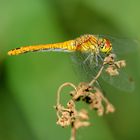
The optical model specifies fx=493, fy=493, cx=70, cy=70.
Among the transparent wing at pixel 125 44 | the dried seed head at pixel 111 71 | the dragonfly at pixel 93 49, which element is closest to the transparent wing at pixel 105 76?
→ the dragonfly at pixel 93 49

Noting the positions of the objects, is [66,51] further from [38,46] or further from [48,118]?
[48,118]

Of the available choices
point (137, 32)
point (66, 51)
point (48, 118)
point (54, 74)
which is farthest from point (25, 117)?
point (137, 32)

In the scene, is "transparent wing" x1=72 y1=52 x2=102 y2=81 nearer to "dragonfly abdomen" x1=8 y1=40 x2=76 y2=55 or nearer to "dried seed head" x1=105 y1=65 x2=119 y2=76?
"dragonfly abdomen" x1=8 y1=40 x2=76 y2=55

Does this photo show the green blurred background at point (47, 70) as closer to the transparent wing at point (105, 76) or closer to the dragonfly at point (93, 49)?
the dragonfly at point (93, 49)

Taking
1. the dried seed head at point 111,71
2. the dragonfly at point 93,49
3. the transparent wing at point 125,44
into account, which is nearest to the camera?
the dried seed head at point 111,71

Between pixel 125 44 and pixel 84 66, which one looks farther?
pixel 125 44

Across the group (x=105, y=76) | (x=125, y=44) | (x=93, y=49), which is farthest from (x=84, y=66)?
(x=125, y=44)

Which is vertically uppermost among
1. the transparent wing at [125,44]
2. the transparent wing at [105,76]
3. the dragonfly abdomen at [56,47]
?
the dragonfly abdomen at [56,47]

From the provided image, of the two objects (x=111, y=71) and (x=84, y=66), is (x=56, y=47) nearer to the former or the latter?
(x=84, y=66)
